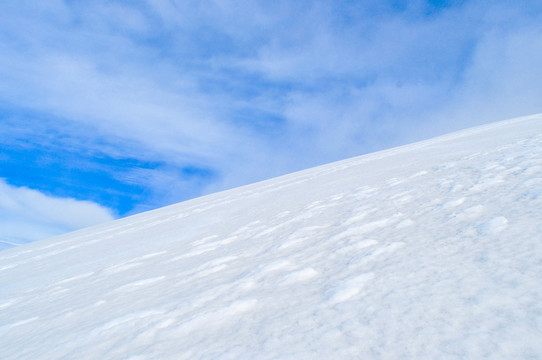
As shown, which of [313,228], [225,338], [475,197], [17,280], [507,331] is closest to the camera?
[507,331]

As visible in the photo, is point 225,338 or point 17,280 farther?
point 17,280

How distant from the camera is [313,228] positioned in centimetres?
268

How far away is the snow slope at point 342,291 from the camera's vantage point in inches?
38.1

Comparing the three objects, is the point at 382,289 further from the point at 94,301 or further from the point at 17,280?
the point at 17,280

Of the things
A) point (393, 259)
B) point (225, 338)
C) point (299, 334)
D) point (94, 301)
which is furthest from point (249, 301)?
point (94, 301)

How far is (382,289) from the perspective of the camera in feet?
4.21

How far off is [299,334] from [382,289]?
0.41 m

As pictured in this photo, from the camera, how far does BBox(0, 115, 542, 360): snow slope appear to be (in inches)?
38.1

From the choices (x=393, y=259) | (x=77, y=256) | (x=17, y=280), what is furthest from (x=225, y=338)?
(x=77, y=256)

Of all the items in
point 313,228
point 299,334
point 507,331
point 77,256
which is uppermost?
point 77,256

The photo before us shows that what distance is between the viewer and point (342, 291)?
136 centimetres

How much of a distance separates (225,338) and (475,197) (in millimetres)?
1980

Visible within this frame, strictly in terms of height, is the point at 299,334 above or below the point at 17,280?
below

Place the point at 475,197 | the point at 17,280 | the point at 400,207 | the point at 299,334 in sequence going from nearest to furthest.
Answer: the point at 299,334, the point at 475,197, the point at 400,207, the point at 17,280
